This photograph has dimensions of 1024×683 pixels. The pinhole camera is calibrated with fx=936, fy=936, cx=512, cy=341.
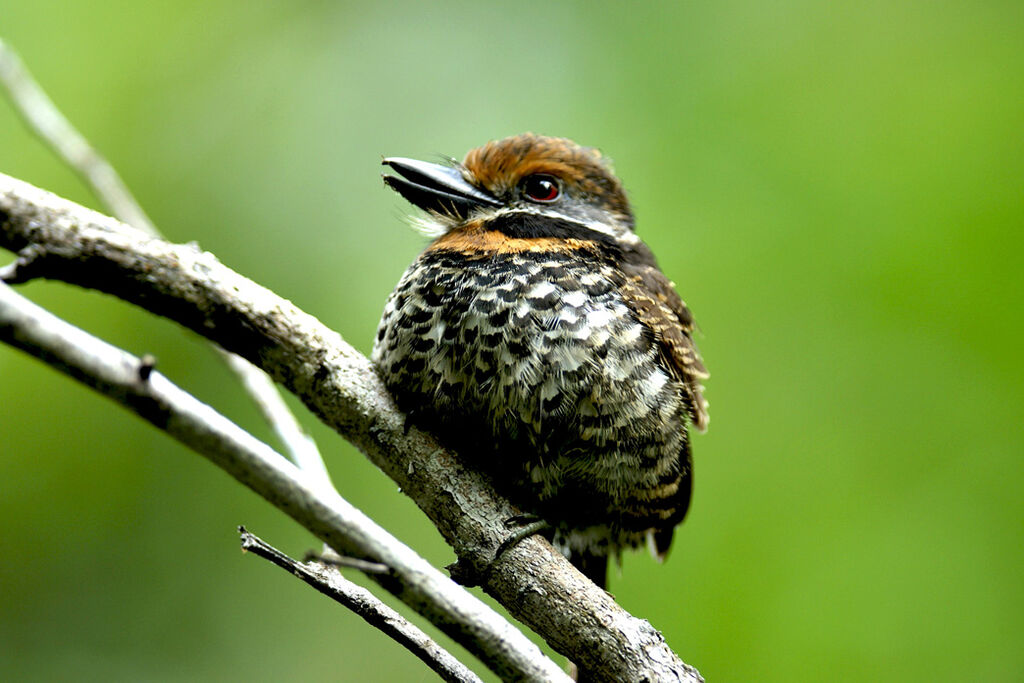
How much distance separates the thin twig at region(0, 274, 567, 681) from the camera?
3.86 feet

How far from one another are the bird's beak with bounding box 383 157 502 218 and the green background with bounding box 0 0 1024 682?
773 mm

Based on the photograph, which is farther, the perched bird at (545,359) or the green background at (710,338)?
the green background at (710,338)

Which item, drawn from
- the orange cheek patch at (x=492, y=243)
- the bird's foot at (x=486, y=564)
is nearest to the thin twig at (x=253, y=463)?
the bird's foot at (x=486, y=564)

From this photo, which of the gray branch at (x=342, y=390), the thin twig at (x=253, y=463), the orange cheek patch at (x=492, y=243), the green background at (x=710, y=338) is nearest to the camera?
the thin twig at (x=253, y=463)

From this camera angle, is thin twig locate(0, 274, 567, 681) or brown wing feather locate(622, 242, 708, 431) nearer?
thin twig locate(0, 274, 567, 681)

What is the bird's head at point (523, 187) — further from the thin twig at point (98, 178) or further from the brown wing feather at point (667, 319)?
the thin twig at point (98, 178)

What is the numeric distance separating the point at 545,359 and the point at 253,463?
105 centimetres

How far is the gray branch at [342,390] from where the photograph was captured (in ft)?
5.29

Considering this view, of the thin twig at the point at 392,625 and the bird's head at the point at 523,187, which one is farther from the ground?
the bird's head at the point at 523,187

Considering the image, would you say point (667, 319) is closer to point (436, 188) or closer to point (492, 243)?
point (492, 243)

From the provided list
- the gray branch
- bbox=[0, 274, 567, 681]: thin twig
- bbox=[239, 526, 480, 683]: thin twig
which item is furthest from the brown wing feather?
bbox=[0, 274, 567, 681]: thin twig

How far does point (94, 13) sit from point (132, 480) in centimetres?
222

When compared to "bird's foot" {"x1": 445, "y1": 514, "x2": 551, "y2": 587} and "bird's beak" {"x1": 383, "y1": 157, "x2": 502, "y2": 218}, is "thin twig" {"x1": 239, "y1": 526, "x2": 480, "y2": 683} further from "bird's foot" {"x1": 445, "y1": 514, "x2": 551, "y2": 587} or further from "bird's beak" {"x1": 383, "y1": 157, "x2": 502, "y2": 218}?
"bird's beak" {"x1": 383, "y1": 157, "x2": 502, "y2": 218}

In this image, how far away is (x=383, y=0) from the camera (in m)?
4.89
